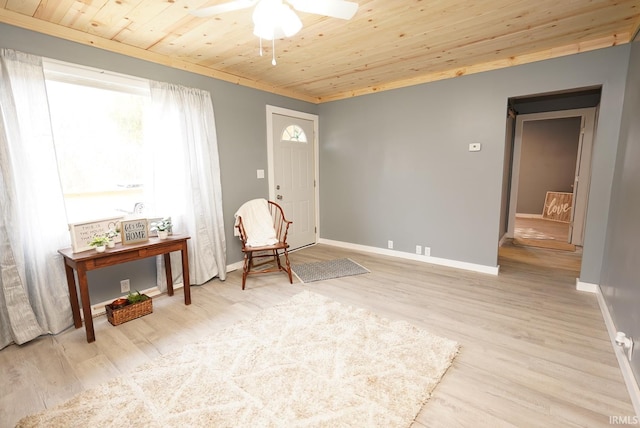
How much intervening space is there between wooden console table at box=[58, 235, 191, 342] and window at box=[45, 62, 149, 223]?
564 mm

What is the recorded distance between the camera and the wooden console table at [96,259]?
221 cm

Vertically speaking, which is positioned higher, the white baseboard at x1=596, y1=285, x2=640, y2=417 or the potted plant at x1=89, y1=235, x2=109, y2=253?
the potted plant at x1=89, y1=235, x2=109, y2=253

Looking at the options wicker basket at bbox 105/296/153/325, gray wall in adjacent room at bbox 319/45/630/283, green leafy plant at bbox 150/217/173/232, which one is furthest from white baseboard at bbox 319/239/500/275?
wicker basket at bbox 105/296/153/325

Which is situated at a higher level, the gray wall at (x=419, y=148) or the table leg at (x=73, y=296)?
the gray wall at (x=419, y=148)

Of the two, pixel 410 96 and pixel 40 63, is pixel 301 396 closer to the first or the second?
pixel 40 63

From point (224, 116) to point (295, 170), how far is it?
4.74ft

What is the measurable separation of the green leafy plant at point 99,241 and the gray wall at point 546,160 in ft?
26.7

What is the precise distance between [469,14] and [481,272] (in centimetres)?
285

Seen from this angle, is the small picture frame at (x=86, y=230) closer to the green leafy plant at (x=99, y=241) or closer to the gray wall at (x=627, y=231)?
the green leafy plant at (x=99, y=241)

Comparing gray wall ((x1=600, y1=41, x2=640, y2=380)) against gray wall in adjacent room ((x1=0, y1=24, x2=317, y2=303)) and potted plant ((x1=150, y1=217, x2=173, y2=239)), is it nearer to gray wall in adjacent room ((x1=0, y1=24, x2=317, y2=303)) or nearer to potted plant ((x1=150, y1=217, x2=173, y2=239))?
potted plant ((x1=150, y1=217, x2=173, y2=239))

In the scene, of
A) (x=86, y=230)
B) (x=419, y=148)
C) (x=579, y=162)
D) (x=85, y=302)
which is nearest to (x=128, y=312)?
(x=85, y=302)

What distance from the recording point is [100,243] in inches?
92.0

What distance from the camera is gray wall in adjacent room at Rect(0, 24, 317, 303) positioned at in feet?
7.73

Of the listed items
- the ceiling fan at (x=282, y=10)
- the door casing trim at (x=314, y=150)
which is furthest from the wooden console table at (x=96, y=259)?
the ceiling fan at (x=282, y=10)
